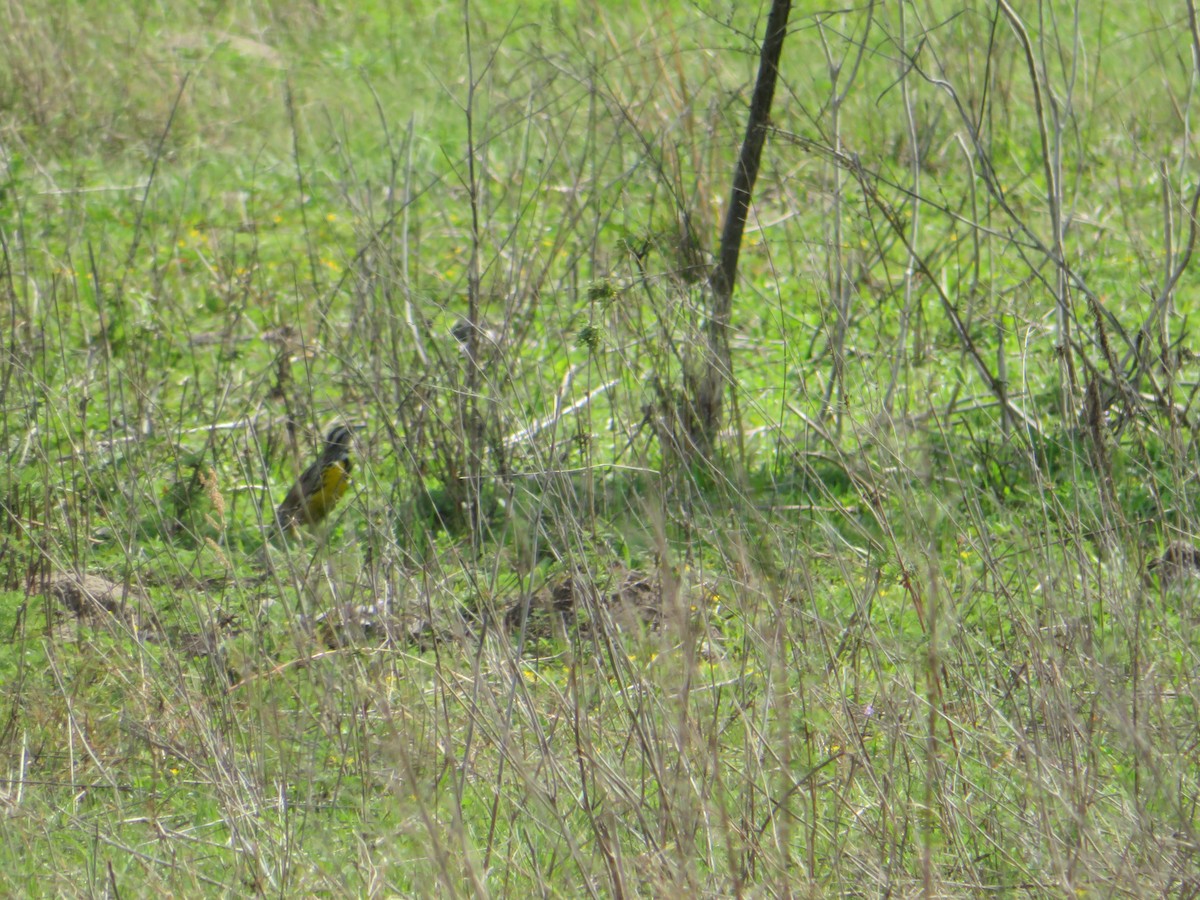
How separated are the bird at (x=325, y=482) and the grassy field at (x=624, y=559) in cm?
10

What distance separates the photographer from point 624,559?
395 cm

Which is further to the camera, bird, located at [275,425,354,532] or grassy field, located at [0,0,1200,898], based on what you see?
bird, located at [275,425,354,532]

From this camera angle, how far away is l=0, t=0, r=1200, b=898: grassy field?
8.05ft

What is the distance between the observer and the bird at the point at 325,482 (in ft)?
15.5

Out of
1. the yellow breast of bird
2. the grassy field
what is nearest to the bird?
the yellow breast of bird

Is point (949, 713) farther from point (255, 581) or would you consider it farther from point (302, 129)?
point (302, 129)

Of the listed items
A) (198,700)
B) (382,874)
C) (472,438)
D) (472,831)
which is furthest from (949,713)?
(472,438)

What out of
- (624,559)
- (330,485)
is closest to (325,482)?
(330,485)

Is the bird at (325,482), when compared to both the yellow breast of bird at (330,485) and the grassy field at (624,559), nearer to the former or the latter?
the yellow breast of bird at (330,485)

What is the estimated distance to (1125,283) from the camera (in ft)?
22.5

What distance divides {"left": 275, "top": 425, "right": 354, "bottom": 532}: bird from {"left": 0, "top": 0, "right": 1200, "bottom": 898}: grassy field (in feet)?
0.33

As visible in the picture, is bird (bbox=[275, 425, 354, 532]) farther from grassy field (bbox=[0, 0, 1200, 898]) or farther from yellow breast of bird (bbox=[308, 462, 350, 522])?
grassy field (bbox=[0, 0, 1200, 898])

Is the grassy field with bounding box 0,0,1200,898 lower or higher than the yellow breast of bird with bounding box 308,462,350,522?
higher

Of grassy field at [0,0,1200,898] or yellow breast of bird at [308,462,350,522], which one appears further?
yellow breast of bird at [308,462,350,522]
